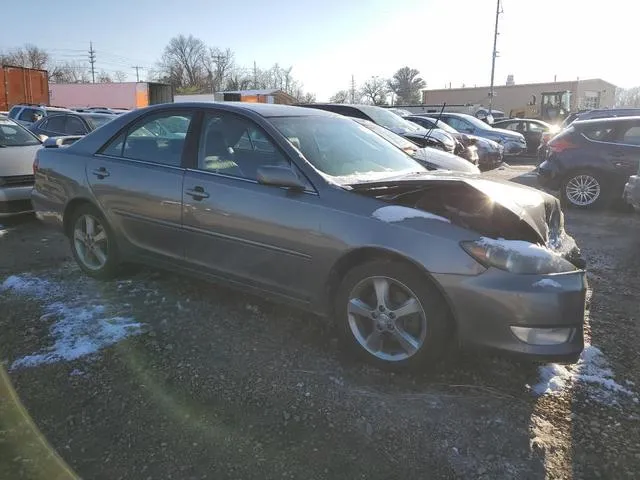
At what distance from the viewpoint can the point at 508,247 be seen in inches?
114

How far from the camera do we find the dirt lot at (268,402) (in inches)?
95.7

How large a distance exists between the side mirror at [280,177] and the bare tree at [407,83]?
8228 cm

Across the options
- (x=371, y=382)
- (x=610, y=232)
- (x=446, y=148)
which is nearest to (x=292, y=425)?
(x=371, y=382)

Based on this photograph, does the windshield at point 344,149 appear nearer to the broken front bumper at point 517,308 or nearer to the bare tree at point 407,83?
the broken front bumper at point 517,308

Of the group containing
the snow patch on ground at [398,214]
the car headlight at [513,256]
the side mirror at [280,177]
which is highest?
the side mirror at [280,177]

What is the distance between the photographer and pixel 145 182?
166 inches

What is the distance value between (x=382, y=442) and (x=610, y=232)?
5859 mm

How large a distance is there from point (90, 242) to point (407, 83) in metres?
83.0

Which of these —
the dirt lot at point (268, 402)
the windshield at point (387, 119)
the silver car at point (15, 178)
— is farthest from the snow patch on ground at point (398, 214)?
the windshield at point (387, 119)

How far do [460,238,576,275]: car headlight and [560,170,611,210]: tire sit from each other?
6.55 m

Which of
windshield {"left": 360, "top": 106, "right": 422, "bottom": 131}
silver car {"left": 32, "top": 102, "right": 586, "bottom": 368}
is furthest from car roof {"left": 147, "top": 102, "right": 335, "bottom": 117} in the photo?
windshield {"left": 360, "top": 106, "right": 422, "bottom": 131}

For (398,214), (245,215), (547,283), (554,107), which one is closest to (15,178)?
(245,215)

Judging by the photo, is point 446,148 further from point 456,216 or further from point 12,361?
point 12,361

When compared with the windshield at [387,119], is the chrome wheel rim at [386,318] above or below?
below
